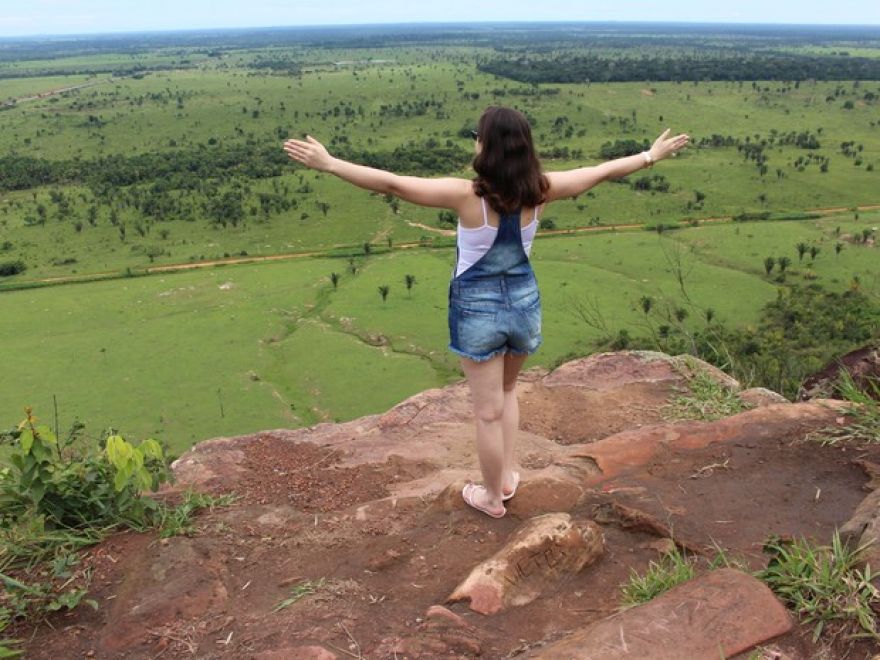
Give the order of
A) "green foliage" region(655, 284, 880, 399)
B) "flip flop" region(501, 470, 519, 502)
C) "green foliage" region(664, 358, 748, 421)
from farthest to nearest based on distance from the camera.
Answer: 1. "green foliage" region(655, 284, 880, 399)
2. "green foliage" region(664, 358, 748, 421)
3. "flip flop" region(501, 470, 519, 502)

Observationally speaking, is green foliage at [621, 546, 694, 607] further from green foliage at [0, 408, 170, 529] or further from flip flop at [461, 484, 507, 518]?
green foliage at [0, 408, 170, 529]

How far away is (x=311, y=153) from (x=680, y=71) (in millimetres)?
119570

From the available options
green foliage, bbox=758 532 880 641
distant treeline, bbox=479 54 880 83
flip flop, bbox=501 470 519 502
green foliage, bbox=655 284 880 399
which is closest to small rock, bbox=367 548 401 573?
flip flop, bbox=501 470 519 502

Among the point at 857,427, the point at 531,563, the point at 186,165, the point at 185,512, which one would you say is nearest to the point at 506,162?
the point at 531,563

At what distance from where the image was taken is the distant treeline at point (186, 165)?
5691 cm

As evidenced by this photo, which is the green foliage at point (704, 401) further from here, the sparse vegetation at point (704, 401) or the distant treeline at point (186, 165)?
the distant treeline at point (186, 165)

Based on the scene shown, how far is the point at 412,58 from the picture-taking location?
16325 cm

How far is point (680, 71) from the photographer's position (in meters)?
110

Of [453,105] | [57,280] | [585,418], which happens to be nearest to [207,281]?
[57,280]

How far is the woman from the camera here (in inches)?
135

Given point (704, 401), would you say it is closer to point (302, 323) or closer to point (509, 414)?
point (509, 414)

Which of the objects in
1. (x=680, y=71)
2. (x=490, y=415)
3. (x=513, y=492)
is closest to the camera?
(x=490, y=415)

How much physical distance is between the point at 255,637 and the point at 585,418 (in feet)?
16.3

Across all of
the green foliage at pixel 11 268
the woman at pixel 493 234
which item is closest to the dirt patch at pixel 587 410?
the woman at pixel 493 234
